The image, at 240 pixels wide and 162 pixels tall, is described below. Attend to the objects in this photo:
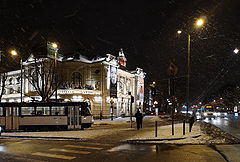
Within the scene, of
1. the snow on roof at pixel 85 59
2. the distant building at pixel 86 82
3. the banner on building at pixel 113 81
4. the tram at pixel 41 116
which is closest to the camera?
the tram at pixel 41 116

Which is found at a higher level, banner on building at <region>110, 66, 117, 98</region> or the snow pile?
banner on building at <region>110, 66, 117, 98</region>

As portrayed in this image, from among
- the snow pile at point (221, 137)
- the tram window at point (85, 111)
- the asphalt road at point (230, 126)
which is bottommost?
the asphalt road at point (230, 126)

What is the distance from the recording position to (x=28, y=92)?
175 feet

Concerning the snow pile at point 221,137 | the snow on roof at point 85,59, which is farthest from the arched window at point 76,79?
the snow pile at point 221,137

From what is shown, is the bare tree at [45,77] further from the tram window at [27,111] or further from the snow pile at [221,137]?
the snow pile at [221,137]

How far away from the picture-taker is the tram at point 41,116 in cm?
2478

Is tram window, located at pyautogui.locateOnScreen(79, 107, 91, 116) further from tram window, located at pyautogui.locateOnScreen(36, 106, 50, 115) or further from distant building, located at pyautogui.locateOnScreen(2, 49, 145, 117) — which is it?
distant building, located at pyautogui.locateOnScreen(2, 49, 145, 117)

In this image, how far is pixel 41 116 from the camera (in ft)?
81.7

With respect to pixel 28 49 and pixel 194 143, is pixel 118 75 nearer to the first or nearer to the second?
pixel 28 49

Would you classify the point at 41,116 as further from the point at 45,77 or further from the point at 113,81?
the point at 113,81

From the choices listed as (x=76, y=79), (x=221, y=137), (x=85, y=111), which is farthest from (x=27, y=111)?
(x=76, y=79)

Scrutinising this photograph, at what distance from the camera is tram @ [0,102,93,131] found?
24781 millimetres

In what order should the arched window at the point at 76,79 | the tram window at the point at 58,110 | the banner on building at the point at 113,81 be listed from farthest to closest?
1. the banner on building at the point at 113,81
2. the arched window at the point at 76,79
3. the tram window at the point at 58,110

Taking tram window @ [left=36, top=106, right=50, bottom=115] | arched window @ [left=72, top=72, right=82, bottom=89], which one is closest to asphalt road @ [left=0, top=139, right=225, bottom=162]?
tram window @ [left=36, top=106, right=50, bottom=115]
